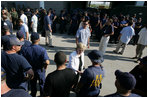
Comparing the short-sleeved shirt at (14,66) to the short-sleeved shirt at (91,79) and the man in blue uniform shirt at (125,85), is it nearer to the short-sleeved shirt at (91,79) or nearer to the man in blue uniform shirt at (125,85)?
the short-sleeved shirt at (91,79)

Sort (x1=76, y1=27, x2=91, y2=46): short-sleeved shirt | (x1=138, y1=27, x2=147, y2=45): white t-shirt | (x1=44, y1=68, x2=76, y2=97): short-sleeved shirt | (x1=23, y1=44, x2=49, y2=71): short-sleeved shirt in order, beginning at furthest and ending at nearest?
(x1=138, y1=27, x2=147, y2=45): white t-shirt
(x1=76, y1=27, x2=91, y2=46): short-sleeved shirt
(x1=23, y1=44, x2=49, y2=71): short-sleeved shirt
(x1=44, y1=68, x2=76, y2=97): short-sleeved shirt

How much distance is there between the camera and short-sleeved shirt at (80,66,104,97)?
2.20 meters

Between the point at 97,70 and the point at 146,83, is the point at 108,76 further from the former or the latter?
the point at 97,70

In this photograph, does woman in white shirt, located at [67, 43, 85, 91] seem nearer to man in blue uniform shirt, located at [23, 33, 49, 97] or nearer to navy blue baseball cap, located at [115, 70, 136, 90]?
man in blue uniform shirt, located at [23, 33, 49, 97]

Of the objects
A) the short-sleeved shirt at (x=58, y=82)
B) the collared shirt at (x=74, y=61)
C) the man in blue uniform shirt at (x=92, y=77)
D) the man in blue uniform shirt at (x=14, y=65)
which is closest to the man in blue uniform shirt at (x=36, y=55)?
the man in blue uniform shirt at (x=14, y=65)

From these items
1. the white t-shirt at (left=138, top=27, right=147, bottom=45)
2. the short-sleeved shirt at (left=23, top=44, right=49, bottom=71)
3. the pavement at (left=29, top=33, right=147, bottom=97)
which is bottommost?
the pavement at (left=29, top=33, right=147, bottom=97)

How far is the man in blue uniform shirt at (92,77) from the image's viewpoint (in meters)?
2.21

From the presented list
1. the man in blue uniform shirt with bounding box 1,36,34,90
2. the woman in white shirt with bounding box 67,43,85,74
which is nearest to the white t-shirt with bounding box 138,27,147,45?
the woman in white shirt with bounding box 67,43,85,74

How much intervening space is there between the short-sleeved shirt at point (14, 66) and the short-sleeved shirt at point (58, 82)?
2.11 ft

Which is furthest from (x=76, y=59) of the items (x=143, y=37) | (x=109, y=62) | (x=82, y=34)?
(x=143, y=37)

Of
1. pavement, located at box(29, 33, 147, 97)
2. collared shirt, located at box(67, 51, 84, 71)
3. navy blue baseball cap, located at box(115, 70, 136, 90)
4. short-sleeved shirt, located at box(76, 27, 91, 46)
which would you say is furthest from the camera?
short-sleeved shirt, located at box(76, 27, 91, 46)

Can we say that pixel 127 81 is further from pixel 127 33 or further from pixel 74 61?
pixel 127 33

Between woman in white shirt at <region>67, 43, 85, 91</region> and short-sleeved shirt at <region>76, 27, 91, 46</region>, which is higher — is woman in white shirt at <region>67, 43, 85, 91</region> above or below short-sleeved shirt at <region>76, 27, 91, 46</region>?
below

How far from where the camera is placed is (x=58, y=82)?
2.08 m
